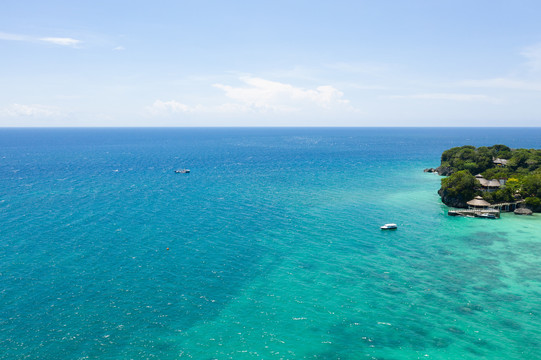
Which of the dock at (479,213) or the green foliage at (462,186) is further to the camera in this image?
the green foliage at (462,186)

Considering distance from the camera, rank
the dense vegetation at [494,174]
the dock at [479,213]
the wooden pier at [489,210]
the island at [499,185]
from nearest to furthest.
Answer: the dock at [479,213] → the wooden pier at [489,210] → the island at [499,185] → the dense vegetation at [494,174]

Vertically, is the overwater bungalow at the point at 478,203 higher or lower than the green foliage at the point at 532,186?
lower

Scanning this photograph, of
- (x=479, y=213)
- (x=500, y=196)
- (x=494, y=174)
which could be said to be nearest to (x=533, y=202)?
(x=500, y=196)

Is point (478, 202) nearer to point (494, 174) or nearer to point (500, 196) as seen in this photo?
point (500, 196)

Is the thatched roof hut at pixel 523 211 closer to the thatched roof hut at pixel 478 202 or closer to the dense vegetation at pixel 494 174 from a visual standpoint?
the dense vegetation at pixel 494 174

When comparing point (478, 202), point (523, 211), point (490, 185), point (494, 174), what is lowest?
point (523, 211)

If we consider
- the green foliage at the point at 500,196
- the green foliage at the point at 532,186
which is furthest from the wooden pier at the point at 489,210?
the green foliage at the point at 532,186

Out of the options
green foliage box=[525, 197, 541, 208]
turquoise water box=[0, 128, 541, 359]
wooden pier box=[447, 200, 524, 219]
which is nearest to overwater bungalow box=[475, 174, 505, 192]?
wooden pier box=[447, 200, 524, 219]
